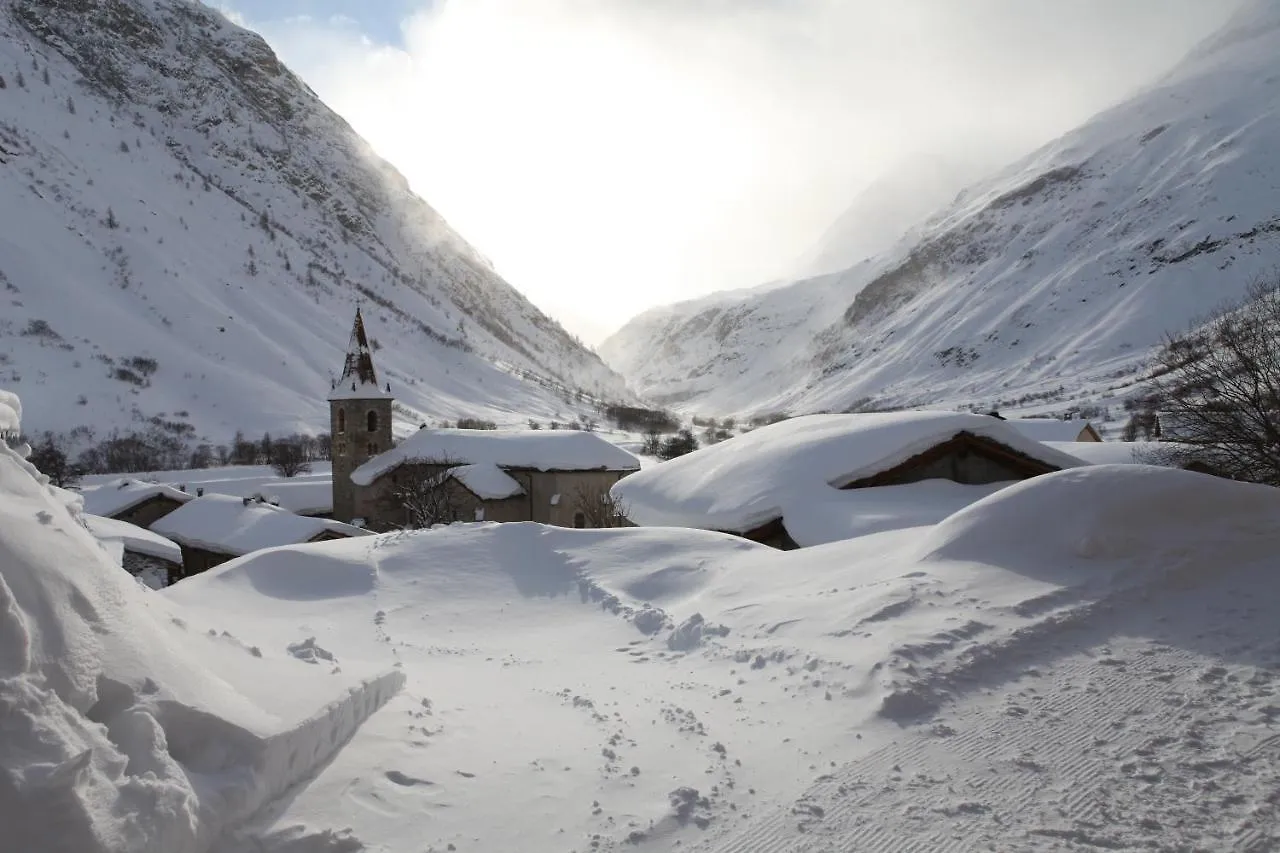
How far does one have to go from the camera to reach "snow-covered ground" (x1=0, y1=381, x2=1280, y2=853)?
450 cm

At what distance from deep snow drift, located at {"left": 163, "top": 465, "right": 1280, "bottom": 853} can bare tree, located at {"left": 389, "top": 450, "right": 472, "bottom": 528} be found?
2254cm

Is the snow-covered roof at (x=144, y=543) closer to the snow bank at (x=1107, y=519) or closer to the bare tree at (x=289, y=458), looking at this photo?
the snow bank at (x=1107, y=519)

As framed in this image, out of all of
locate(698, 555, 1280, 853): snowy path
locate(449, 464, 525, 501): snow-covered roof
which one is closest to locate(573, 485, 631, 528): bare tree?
locate(449, 464, 525, 501): snow-covered roof

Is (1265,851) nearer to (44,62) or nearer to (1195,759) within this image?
(1195,759)

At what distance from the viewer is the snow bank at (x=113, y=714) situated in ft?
12.6

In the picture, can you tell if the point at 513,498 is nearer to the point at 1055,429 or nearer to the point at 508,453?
the point at 508,453

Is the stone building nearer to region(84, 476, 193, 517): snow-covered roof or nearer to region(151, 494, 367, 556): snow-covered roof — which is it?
region(151, 494, 367, 556): snow-covered roof

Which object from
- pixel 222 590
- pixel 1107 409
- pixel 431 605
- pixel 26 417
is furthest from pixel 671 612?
pixel 1107 409

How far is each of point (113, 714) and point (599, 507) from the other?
86.6 ft

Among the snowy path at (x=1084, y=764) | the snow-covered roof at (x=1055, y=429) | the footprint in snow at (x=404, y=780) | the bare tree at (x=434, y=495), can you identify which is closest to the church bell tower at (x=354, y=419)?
the bare tree at (x=434, y=495)

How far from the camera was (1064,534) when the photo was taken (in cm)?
992

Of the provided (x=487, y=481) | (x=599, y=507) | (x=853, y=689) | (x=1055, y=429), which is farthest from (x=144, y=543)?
(x=1055, y=429)

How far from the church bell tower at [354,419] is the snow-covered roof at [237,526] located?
3.56m

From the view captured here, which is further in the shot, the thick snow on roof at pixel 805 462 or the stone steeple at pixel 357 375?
the stone steeple at pixel 357 375
